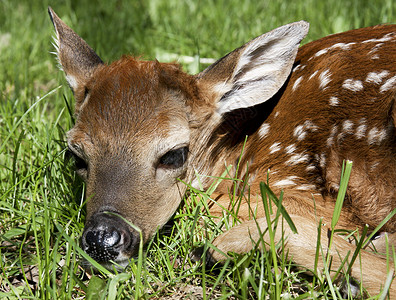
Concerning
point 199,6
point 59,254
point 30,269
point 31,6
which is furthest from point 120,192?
point 31,6

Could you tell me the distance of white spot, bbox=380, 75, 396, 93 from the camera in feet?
9.86

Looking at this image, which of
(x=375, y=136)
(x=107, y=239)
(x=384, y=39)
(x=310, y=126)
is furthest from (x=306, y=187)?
(x=107, y=239)

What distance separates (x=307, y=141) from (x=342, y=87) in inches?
13.6

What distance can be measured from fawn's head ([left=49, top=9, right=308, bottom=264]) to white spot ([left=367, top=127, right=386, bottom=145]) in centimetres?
59

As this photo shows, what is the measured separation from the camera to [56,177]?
136 inches

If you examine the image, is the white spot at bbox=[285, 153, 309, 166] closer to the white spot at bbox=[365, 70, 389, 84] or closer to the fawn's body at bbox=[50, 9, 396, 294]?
the fawn's body at bbox=[50, 9, 396, 294]

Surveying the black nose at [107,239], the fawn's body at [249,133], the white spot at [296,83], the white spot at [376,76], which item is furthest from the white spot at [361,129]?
the black nose at [107,239]

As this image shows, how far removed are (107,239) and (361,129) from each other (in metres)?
1.42

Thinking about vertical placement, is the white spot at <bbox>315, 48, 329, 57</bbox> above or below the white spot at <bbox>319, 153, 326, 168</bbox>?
above

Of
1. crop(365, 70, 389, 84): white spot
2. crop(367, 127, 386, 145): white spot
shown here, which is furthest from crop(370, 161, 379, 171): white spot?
crop(365, 70, 389, 84): white spot

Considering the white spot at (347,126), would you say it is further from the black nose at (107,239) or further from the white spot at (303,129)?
the black nose at (107,239)

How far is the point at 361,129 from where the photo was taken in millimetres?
3033

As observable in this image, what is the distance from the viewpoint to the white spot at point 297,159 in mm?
3163

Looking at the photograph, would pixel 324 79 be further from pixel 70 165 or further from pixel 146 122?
pixel 70 165
